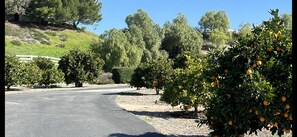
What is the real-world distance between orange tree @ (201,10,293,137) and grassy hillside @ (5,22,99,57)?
48.1 metres

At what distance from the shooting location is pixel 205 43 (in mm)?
91625

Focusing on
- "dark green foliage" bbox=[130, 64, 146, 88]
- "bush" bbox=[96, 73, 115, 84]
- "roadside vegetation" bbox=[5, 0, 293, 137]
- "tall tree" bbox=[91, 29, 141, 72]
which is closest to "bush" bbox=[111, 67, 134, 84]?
"roadside vegetation" bbox=[5, 0, 293, 137]

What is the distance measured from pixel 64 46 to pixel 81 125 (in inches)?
2231

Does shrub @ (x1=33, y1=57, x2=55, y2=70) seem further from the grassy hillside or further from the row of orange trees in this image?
the row of orange trees

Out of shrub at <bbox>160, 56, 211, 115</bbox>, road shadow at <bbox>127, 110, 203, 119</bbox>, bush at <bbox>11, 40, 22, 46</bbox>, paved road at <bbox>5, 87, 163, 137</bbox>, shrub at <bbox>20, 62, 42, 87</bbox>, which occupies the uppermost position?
bush at <bbox>11, 40, 22, 46</bbox>

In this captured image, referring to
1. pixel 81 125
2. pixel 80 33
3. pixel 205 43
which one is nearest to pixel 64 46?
pixel 80 33

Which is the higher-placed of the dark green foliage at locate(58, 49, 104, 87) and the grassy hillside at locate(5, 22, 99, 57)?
the grassy hillside at locate(5, 22, 99, 57)

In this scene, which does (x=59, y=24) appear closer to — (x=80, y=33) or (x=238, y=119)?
(x=80, y=33)

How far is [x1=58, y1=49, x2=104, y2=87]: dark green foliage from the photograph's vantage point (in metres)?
38.8

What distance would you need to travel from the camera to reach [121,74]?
48.7 metres

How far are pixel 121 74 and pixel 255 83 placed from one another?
42.8 m

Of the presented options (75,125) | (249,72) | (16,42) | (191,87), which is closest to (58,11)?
(16,42)

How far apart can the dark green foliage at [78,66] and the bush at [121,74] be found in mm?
8492

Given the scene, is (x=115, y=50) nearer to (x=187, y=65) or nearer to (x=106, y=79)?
(x=106, y=79)
